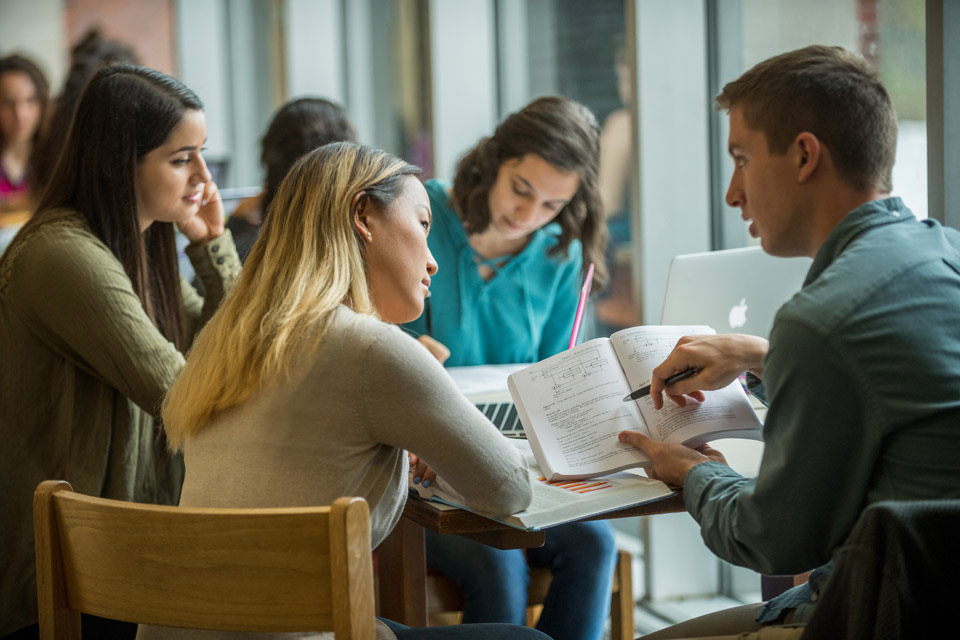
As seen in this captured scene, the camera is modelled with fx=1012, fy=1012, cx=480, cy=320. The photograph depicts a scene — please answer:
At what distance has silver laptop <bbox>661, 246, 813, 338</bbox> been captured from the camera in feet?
6.00

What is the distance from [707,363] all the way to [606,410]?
16 centimetres

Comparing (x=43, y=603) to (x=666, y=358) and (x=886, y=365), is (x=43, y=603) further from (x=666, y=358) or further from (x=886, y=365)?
(x=886, y=365)

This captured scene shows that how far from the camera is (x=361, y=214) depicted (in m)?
1.35

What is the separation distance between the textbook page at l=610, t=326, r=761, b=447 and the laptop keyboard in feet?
1.04

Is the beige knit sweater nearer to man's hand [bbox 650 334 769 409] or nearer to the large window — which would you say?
man's hand [bbox 650 334 769 409]

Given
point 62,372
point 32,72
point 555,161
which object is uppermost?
point 32,72

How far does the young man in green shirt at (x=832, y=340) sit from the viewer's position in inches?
41.2

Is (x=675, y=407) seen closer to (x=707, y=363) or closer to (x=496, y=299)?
(x=707, y=363)

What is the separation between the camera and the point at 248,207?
2893 millimetres

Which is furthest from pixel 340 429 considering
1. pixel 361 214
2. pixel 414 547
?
pixel 414 547

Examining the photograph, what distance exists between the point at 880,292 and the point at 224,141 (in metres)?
5.65

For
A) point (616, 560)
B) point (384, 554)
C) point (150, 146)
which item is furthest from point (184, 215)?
point (616, 560)

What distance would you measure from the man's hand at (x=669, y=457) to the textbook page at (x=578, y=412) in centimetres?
1

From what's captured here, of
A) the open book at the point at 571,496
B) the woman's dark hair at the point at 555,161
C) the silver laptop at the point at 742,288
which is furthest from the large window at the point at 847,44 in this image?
the open book at the point at 571,496
